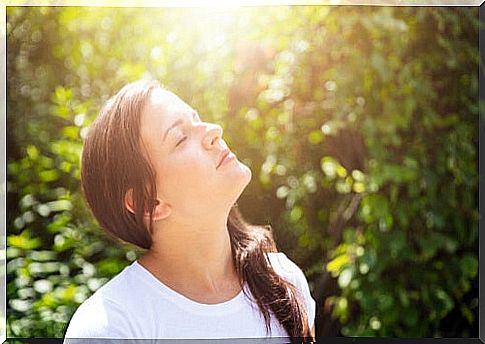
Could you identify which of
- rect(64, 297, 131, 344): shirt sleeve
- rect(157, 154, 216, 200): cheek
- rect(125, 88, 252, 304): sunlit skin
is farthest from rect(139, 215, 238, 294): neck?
rect(64, 297, 131, 344): shirt sleeve

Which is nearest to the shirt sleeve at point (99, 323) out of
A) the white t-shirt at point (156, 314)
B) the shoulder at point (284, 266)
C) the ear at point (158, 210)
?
the white t-shirt at point (156, 314)

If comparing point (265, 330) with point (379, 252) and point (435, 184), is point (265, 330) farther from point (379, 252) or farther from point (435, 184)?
point (435, 184)

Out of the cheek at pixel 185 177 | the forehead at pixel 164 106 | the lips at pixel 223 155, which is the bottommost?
the cheek at pixel 185 177

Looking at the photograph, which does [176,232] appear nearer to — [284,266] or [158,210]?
[158,210]

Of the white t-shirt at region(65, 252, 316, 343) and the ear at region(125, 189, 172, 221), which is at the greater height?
the ear at region(125, 189, 172, 221)

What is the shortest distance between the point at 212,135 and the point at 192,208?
31 centimetres

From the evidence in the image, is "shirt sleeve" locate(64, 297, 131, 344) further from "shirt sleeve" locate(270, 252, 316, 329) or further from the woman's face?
"shirt sleeve" locate(270, 252, 316, 329)

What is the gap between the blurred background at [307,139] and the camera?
414 centimetres

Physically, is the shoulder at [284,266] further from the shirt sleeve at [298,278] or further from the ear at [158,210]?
the ear at [158,210]

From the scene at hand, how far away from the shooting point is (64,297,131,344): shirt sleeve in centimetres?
375

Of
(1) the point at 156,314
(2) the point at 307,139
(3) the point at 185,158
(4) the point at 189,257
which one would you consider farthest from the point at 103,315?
(2) the point at 307,139

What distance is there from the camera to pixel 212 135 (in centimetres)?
399

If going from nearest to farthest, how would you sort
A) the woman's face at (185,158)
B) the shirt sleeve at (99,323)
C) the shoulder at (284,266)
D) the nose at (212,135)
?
the shirt sleeve at (99,323) → the woman's face at (185,158) → the nose at (212,135) → the shoulder at (284,266)

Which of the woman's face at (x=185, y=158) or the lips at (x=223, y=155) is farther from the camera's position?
the lips at (x=223, y=155)
